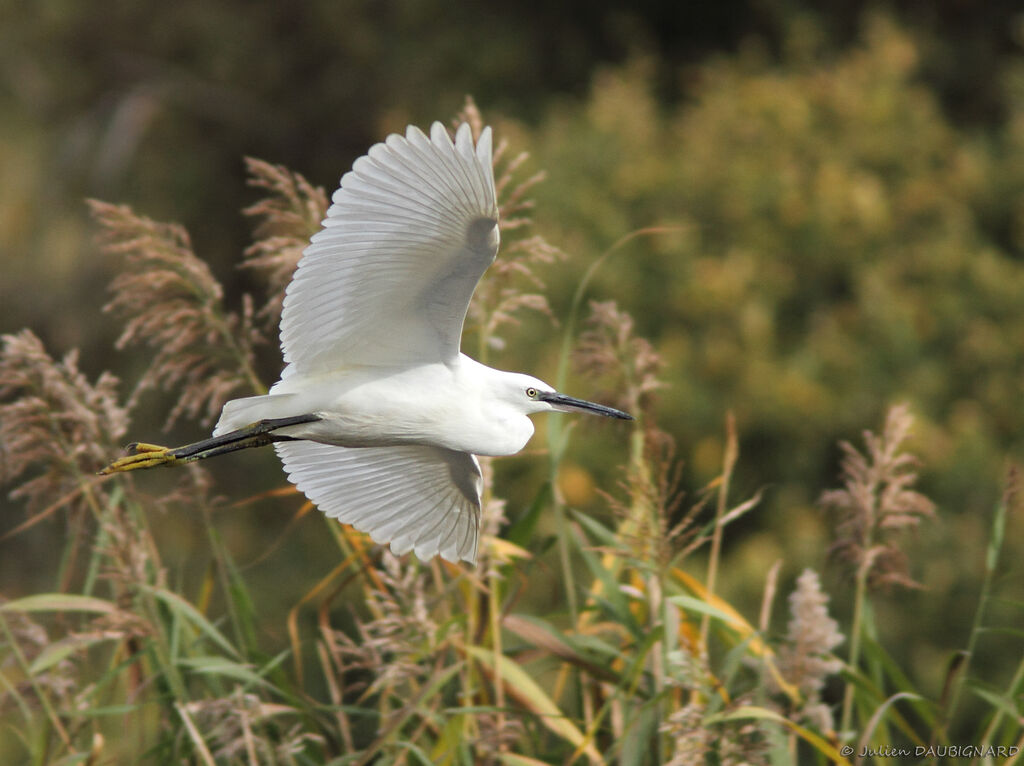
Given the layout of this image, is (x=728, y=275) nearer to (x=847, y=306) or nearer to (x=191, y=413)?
(x=847, y=306)

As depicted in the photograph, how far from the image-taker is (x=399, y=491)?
2.63 metres

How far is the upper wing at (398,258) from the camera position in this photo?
211 centimetres

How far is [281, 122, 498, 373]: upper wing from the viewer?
6.93 ft

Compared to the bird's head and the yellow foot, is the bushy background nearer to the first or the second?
the bird's head

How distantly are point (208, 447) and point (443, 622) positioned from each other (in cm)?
54

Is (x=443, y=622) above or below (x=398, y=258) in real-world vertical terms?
below

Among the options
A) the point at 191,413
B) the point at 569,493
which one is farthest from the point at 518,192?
the point at 569,493

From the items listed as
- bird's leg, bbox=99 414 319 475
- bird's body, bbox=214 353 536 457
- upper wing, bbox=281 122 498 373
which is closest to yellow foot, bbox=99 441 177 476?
bird's leg, bbox=99 414 319 475

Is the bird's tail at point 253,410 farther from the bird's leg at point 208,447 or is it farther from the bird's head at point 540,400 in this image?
the bird's head at point 540,400

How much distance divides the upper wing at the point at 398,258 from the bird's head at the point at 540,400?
138mm
